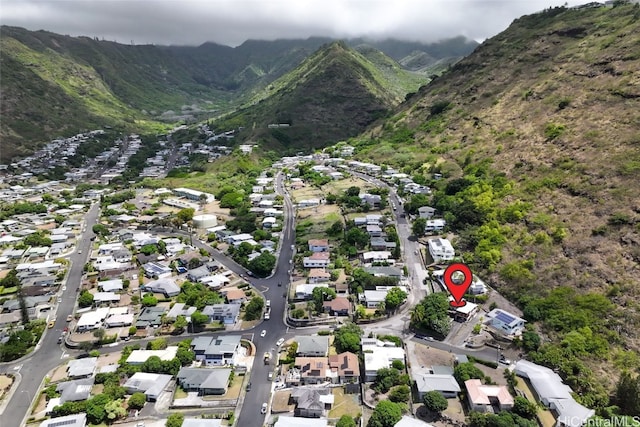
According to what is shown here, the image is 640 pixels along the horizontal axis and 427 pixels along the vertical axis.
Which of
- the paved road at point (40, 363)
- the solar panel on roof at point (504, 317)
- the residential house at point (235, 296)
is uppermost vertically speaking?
the solar panel on roof at point (504, 317)

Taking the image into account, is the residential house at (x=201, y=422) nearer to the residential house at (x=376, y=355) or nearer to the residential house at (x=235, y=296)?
the residential house at (x=376, y=355)

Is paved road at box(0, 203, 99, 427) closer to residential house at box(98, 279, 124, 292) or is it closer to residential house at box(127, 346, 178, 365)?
residential house at box(98, 279, 124, 292)

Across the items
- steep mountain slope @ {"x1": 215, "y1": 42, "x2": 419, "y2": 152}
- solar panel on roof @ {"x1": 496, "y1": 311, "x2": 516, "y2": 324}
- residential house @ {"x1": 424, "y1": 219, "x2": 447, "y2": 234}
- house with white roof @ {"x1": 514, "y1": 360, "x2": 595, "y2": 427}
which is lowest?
house with white roof @ {"x1": 514, "y1": 360, "x2": 595, "y2": 427}

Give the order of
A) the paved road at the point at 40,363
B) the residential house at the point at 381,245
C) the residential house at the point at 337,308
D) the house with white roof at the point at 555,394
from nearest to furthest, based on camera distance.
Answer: the house with white roof at the point at 555,394 < the paved road at the point at 40,363 < the residential house at the point at 337,308 < the residential house at the point at 381,245

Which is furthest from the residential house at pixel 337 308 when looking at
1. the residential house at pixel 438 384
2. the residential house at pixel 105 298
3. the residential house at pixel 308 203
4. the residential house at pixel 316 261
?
the residential house at pixel 308 203

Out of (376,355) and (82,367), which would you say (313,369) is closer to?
(376,355)

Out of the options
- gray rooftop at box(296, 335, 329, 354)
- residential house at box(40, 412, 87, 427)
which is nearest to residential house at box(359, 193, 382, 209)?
gray rooftop at box(296, 335, 329, 354)

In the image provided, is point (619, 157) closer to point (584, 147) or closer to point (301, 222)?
point (584, 147)
